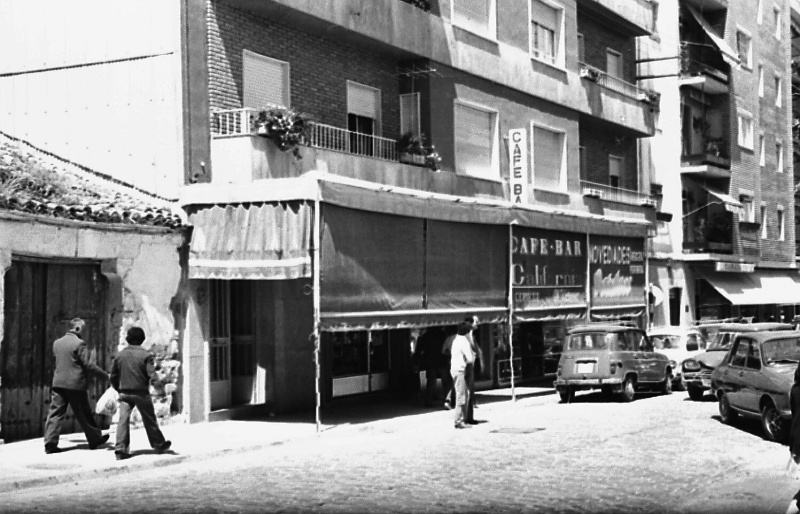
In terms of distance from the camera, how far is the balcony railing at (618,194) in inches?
1319

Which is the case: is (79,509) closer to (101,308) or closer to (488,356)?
(101,308)

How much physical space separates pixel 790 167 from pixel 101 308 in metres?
45.1

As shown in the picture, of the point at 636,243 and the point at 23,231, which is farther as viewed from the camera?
the point at 636,243

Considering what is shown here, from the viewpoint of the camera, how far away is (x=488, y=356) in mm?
28203

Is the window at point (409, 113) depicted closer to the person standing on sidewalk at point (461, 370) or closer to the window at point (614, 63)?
the person standing on sidewalk at point (461, 370)

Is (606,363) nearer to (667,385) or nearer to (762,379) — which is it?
(667,385)

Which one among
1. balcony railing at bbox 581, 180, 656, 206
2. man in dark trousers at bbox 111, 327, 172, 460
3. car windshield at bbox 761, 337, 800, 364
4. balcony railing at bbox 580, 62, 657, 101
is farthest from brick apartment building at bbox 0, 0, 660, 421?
car windshield at bbox 761, 337, 800, 364

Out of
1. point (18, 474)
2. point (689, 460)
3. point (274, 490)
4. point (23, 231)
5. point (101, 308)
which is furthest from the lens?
point (101, 308)

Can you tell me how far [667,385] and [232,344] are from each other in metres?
10.2

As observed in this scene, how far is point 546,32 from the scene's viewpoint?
100 ft

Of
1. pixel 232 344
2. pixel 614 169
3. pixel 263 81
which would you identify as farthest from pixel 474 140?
pixel 614 169

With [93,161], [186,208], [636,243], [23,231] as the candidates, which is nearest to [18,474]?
[23,231]

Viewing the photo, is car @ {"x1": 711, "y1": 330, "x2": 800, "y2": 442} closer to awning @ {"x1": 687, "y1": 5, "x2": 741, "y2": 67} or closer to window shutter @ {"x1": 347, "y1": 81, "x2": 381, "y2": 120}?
window shutter @ {"x1": 347, "y1": 81, "x2": 381, "y2": 120}

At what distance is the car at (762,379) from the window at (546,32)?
13843 mm
